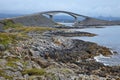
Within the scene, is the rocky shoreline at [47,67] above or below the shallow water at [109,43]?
above

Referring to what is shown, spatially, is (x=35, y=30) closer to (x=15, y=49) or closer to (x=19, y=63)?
(x=15, y=49)

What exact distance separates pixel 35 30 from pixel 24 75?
293ft

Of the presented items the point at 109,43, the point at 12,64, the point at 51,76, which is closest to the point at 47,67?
the point at 12,64

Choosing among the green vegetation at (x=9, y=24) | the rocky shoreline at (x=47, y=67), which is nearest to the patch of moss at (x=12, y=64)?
the rocky shoreline at (x=47, y=67)

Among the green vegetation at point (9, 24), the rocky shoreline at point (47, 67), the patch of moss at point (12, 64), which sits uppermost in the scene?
the patch of moss at point (12, 64)

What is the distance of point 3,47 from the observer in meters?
36.6

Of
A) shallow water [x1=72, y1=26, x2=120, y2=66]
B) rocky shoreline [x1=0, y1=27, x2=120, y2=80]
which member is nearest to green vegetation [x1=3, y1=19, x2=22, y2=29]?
shallow water [x1=72, y1=26, x2=120, y2=66]

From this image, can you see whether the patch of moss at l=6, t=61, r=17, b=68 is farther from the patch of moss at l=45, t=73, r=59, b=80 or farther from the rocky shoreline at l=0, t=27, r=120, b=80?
the patch of moss at l=45, t=73, r=59, b=80

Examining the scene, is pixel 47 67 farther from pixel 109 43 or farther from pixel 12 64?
pixel 109 43

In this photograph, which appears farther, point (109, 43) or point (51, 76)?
point (109, 43)

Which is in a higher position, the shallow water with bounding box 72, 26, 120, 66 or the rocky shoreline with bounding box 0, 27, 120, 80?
the rocky shoreline with bounding box 0, 27, 120, 80

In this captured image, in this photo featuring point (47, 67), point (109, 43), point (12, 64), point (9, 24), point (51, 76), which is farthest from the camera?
point (9, 24)

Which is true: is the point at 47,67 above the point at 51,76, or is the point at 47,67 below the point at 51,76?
below

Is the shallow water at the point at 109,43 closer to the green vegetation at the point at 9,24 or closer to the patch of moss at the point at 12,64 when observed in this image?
the patch of moss at the point at 12,64
